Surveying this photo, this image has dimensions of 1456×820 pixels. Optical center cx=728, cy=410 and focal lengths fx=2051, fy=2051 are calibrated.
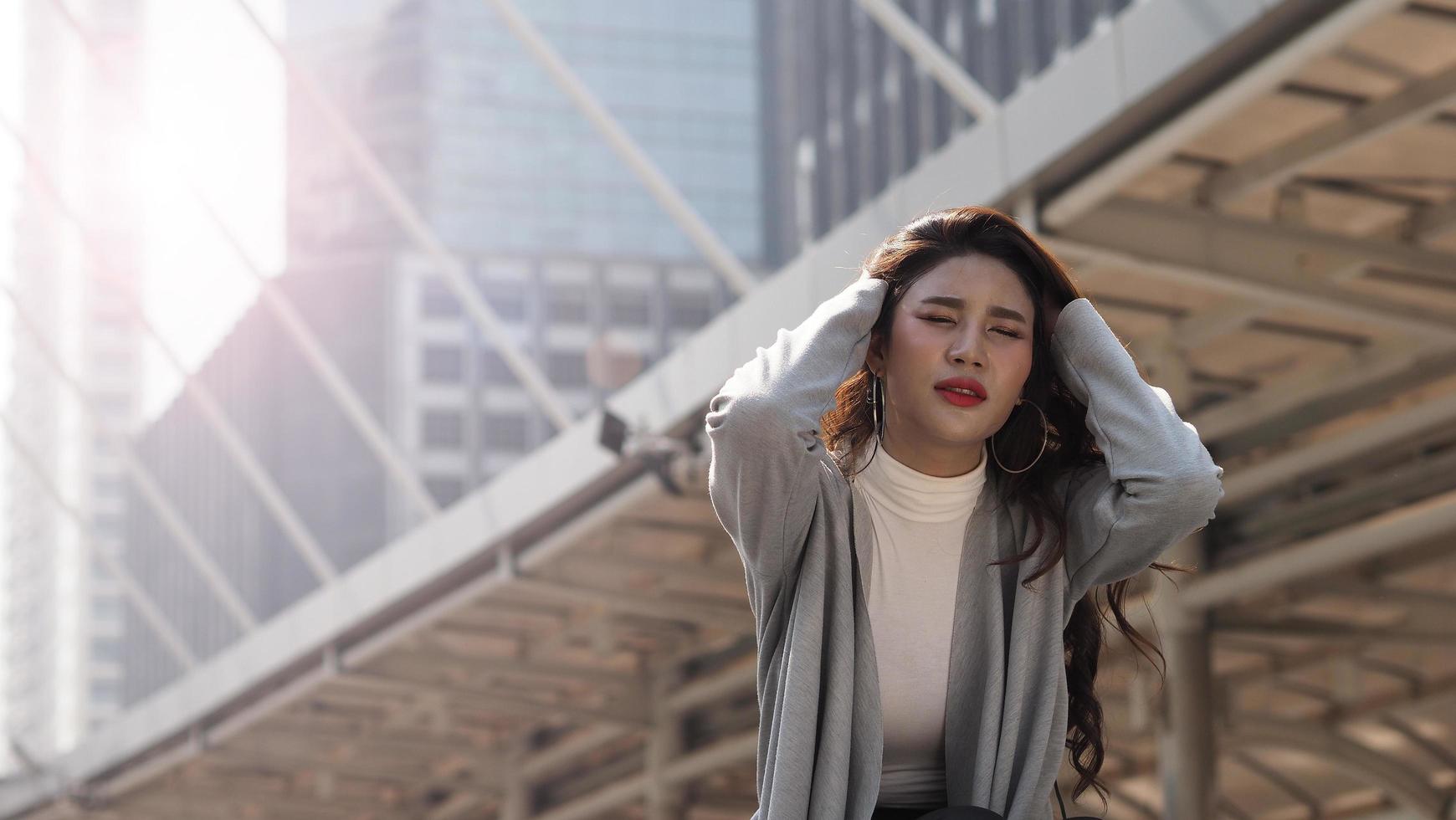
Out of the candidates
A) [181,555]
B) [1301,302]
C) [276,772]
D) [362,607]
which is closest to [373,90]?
[181,555]

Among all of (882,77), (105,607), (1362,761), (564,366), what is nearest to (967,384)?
(1362,761)

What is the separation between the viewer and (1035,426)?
116 inches

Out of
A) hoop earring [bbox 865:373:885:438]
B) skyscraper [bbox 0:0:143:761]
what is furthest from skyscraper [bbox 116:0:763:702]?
hoop earring [bbox 865:373:885:438]

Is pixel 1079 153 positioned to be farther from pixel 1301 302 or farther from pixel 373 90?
pixel 373 90

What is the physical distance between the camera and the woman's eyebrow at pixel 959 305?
9.11ft

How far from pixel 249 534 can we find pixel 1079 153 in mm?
86057

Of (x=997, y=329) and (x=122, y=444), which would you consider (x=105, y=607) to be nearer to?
(x=122, y=444)

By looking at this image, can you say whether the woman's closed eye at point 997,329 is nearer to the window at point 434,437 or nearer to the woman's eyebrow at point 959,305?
the woman's eyebrow at point 959,305

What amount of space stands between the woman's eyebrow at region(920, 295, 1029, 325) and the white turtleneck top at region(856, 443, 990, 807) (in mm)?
225

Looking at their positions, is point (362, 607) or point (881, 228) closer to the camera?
point (881, 228)

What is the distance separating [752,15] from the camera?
9700cm

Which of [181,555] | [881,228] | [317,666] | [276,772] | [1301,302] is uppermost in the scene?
[881,228]

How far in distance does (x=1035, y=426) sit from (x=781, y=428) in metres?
0.49

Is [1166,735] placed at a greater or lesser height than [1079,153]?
lesser
